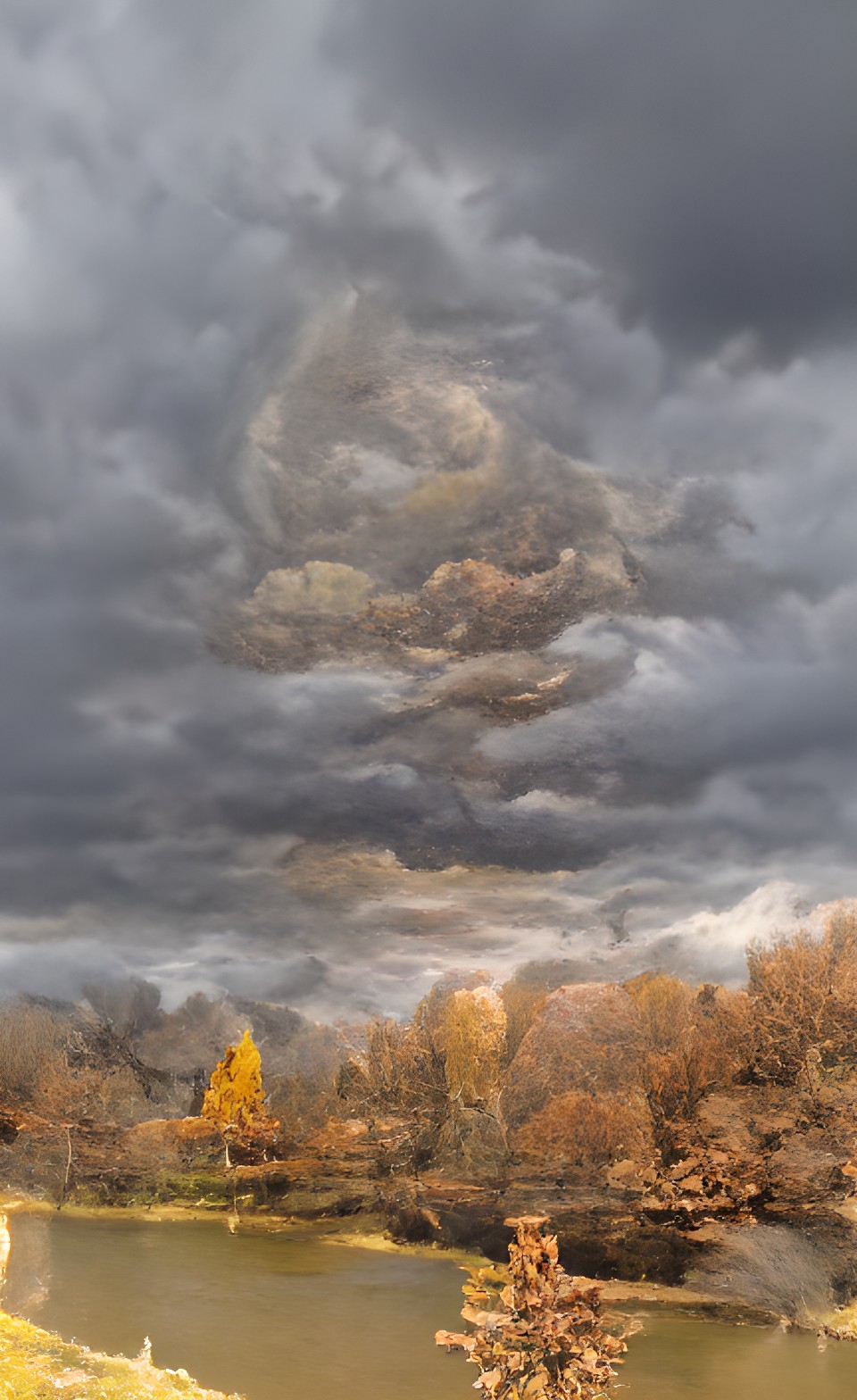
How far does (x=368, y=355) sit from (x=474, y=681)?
2642mm

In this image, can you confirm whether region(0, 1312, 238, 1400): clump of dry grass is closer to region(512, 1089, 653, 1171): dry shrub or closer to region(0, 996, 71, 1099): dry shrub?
region(512, 1089, 653, 1171): dry shrub

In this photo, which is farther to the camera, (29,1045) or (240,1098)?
(29,1045)

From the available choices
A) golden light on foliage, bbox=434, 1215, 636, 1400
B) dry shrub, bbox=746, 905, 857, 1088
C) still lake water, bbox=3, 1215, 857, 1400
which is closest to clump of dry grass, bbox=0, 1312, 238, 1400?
still lake water, bbox=3, 1215, 857, 1400

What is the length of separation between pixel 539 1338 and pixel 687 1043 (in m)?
2.58

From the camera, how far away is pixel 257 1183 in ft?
27.3

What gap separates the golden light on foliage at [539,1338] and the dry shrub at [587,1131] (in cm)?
176

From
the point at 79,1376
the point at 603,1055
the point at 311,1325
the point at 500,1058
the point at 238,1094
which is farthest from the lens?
the point at 238,1094

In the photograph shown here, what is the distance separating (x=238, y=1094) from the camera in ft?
28.6

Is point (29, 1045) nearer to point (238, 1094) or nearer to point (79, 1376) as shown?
point (238, 1094)

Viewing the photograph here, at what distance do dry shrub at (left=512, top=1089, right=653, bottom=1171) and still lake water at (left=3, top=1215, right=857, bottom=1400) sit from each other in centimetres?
97

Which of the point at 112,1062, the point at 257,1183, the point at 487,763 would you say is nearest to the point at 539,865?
the point at 487,763

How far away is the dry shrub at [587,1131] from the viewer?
705 centimetres

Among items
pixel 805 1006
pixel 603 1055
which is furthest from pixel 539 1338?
pixel 805 1006

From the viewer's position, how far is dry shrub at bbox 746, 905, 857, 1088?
6934 mm
